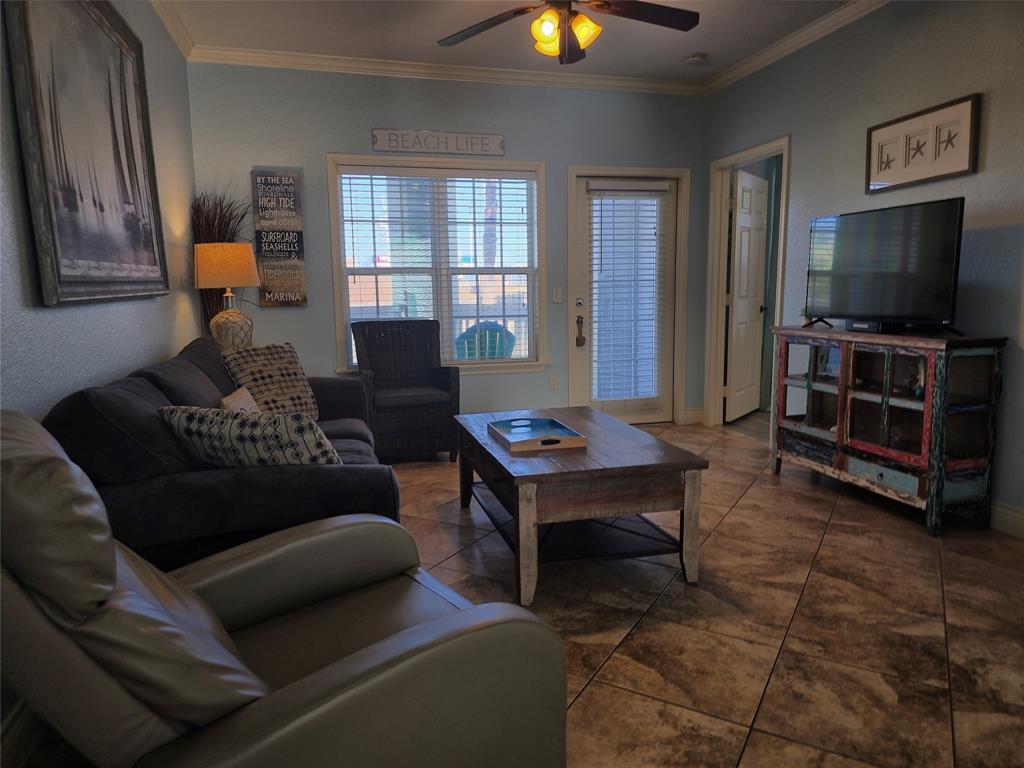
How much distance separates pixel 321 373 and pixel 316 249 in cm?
88

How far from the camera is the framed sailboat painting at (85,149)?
1789 mm

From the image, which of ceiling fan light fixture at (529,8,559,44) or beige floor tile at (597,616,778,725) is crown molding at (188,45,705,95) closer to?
ceiling fan light fixture at (529,8,559,44)

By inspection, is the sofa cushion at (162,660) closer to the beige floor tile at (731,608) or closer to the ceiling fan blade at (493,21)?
the beige floor tile at (731,608)

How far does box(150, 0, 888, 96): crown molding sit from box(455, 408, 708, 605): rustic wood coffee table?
2845 millimetres

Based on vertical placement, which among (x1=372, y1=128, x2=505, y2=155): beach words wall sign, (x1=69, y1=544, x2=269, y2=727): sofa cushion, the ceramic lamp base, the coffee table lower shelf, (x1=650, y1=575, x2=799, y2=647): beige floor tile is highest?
(x1=372, y1=128, x2=505, y2=155): beach words wall sign

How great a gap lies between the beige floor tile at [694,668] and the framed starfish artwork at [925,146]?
8.24 feet

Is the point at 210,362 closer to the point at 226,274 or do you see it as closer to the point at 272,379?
the point at 272,379

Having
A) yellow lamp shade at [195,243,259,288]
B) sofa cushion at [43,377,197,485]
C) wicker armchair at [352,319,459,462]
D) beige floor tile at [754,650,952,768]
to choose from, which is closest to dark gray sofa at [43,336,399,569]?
sofa cushion at [43,377,197,485]

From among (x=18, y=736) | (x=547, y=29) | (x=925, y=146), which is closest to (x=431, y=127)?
(x=547, y=29)

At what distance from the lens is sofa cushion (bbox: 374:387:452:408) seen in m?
3.98

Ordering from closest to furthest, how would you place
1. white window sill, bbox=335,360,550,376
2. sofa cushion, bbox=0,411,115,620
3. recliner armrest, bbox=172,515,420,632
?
sofa cushion, bbox=0,411,115,620 → recliner armrest, bbox=172,515,420,632 → white window sill, bbox=335,360,550,376

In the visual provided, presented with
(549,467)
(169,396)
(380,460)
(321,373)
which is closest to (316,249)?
(321,373)

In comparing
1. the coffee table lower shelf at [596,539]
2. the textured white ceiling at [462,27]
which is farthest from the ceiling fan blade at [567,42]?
the coffee table lower shelf at [596,539]

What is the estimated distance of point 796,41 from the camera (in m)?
3.93
